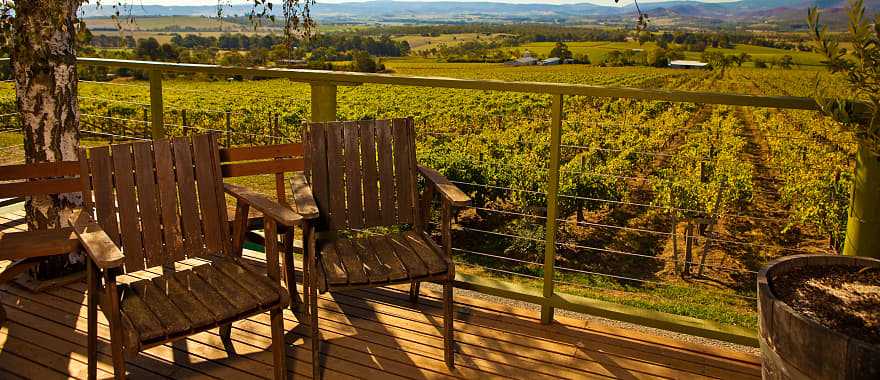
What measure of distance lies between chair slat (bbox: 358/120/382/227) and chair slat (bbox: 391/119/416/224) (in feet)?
0.29

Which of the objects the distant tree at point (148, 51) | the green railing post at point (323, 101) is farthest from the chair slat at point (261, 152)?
the distant tree at point (148, 51)

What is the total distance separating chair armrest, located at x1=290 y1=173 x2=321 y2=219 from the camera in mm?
2520

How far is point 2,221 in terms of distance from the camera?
4.21 m

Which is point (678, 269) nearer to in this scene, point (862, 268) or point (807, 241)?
point (807, 241)

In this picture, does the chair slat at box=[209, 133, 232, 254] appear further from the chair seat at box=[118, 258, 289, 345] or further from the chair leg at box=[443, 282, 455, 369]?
the chair leg at box=[443, 282, 455, 369]

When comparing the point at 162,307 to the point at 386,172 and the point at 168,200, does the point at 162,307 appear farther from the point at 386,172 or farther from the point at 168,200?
the point at 386,172

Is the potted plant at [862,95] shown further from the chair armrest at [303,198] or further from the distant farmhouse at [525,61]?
the distant farmhouse at [525,61]

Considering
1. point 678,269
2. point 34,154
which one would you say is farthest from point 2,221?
point 678,269

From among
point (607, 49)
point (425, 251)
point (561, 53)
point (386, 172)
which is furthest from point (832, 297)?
point (607, 49)

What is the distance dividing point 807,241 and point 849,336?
14392 mm

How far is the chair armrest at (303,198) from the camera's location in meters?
2.52

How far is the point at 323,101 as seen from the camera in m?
3.34

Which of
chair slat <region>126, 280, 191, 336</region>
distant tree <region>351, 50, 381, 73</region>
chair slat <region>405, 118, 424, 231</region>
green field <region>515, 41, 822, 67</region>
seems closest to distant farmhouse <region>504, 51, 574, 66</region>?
green field <region>515, 41, 822, 67</region>

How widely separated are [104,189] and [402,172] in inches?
45.3
